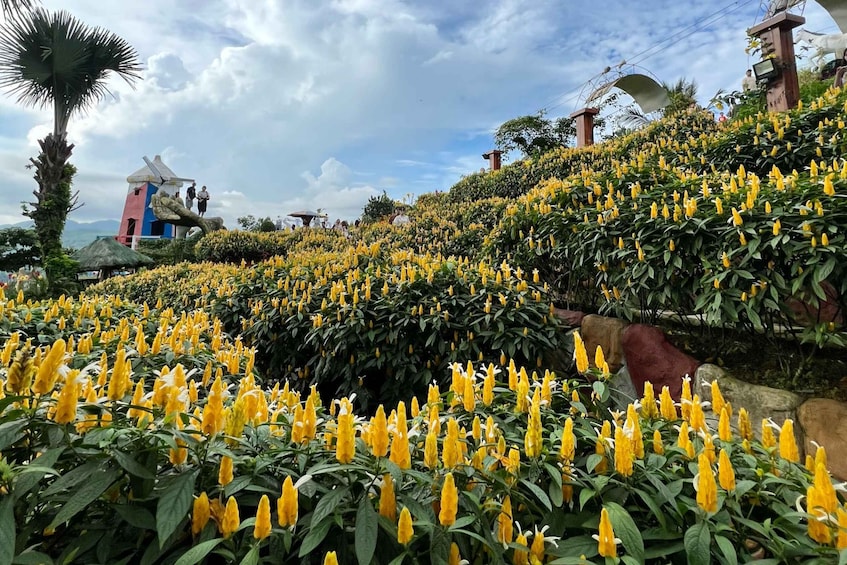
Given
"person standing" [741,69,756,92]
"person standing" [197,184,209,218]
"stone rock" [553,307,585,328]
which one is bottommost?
"stone rock" [553,307,585,328]

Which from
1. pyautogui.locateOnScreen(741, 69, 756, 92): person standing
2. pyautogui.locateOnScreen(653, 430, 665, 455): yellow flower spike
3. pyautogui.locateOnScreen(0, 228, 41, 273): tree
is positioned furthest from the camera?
pyautogui.locateOnScreen(0, 228, 41, 273): tree

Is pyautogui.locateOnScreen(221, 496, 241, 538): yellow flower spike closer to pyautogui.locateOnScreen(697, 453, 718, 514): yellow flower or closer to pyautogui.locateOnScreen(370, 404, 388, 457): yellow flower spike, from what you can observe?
pyautogui.locateOnScreen(370, 404, 388, 457): yellow flower spike

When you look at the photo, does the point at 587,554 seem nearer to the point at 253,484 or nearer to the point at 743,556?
the point at 743,556

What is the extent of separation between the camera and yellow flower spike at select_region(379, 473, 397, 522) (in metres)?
0.86

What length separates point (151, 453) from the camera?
847mm

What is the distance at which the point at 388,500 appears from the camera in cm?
86

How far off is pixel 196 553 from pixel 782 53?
322 inches

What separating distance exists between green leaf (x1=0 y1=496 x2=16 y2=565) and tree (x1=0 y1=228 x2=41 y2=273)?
16.5 meters

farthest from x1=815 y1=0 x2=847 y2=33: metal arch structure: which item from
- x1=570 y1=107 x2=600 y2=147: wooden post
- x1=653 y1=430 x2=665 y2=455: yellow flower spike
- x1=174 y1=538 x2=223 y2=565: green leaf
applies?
x1=174 y1=538 x2=223 y2=565: green leaf

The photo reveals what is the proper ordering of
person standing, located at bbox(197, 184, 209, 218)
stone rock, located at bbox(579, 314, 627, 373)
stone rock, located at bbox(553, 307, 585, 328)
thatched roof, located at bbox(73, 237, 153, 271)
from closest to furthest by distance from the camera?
stone rock, located at bbox(579, 314, 627, 373)
stone rock, located at bbox(553, 307, 585, 328)
thatched roof, located at bbox(73, 237, 153, 271)
person standing, located at bbox(197, 184, 209, 218)

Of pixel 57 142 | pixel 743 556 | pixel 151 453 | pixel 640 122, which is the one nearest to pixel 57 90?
pixel 57 142

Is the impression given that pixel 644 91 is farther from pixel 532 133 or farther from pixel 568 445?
pixel 568 445

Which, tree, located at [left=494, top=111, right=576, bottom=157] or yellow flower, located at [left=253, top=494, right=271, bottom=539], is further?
tree, located at [left=494, top=111, right=576, bottom=157]

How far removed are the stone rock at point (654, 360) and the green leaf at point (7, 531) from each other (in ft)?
9.47
